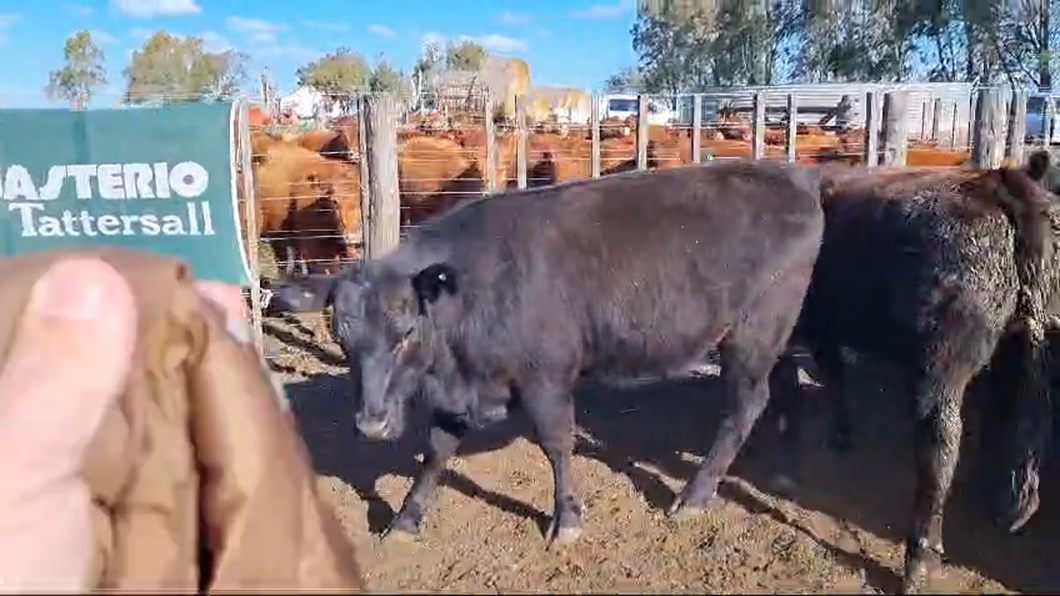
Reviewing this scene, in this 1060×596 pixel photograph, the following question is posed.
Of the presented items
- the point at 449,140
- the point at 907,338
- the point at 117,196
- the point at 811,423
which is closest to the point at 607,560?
the point at 907,338

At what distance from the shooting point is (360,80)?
51438mm

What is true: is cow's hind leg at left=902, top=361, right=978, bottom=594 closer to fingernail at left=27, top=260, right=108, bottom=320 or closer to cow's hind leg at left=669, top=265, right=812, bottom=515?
cow's hind leg at left=669, top=265, right=812, bottom=515

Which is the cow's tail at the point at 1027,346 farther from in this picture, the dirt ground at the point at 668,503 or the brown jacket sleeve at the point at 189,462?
the brown jacket sleeve at the point at 189,462

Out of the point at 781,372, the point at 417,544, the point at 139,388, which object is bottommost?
the point at 417,544

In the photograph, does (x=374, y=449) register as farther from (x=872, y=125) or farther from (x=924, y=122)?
(x=924, y=122)

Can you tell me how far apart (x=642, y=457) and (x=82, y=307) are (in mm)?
5100

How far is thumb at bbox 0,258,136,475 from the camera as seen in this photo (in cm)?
99

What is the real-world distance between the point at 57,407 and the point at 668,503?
452 centimetres

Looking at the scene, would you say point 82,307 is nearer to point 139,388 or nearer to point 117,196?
point 139,388

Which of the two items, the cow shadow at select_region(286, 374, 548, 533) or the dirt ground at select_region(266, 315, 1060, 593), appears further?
the cow shadow at select_region(286, 374, 548, 533)

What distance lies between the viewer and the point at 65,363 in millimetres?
1016

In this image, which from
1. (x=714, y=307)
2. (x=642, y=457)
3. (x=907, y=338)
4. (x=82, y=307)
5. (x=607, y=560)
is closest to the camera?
(x=82, y=307)

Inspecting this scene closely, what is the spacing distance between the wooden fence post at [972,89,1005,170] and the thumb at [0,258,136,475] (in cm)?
816

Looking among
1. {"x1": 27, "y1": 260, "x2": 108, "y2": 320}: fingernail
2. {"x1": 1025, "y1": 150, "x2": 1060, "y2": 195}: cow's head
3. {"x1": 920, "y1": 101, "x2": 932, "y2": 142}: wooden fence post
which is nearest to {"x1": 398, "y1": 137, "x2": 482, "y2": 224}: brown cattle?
{"x1": 1025, "y1": 150, "x2": 1060, "y2": 195}: cow's head
